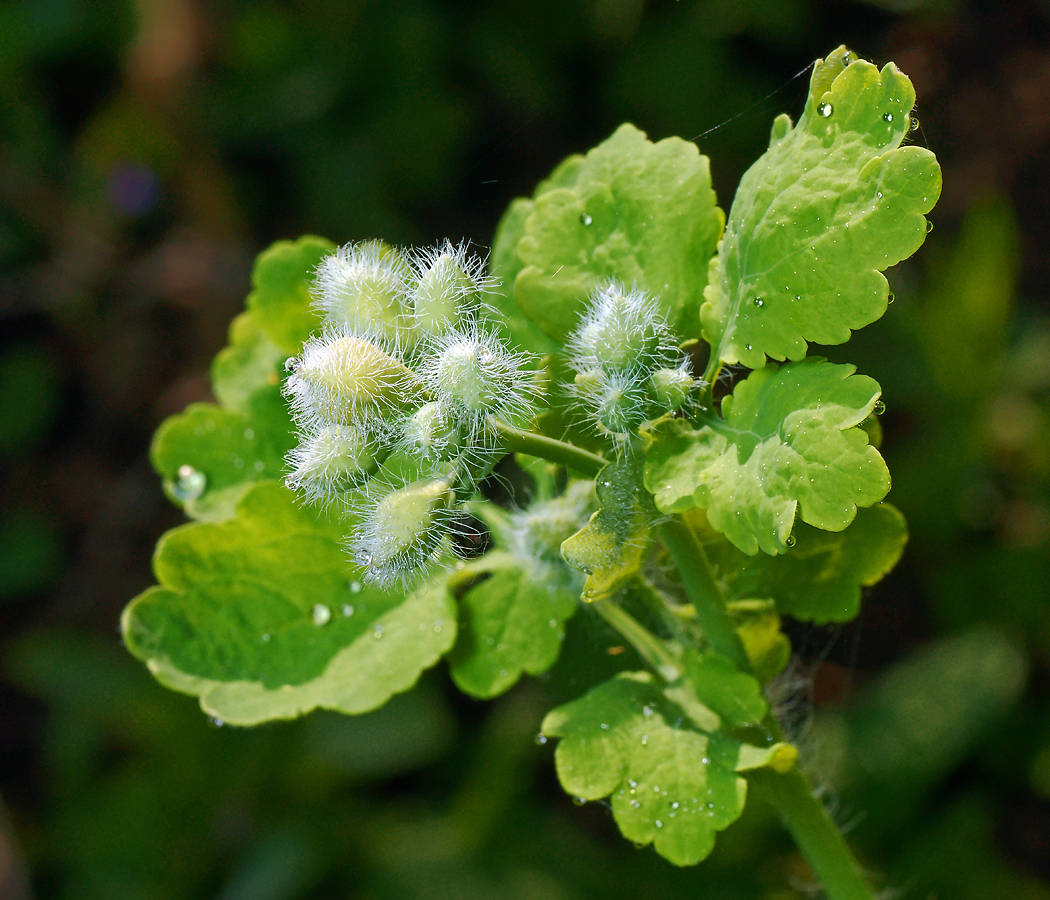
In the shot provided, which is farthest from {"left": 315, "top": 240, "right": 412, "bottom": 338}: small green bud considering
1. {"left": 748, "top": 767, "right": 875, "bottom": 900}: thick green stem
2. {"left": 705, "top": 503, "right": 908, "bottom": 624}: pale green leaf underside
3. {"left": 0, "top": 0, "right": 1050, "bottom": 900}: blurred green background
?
{"left": 0, "top": 0, "right": 1050, "bottom": 900}: blurred green background

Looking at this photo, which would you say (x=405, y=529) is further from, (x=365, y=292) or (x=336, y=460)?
(x=365, y=292)

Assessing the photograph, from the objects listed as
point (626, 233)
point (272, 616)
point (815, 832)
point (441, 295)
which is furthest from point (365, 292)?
point (815, 832)

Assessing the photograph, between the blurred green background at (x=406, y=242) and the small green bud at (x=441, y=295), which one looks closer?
the small green bud at (x=441, y=295)

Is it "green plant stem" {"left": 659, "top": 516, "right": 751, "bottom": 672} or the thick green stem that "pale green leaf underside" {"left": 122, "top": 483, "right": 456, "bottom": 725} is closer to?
"green plant stem" {"left": 659, "top": 516, "right": 751, "bottom": 672}

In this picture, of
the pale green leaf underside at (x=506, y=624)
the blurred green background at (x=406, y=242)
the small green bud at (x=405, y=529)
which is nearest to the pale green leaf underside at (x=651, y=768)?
the pale green leaf underside at (x=506, y=624)

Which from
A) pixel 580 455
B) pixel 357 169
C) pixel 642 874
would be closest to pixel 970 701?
pixel 642 874

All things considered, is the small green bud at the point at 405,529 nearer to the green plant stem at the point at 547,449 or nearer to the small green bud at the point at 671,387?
the green plant stem at the point at 547,449

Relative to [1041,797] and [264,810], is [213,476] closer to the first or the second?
[264,810]
